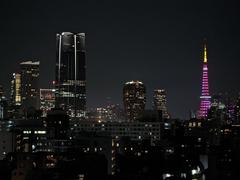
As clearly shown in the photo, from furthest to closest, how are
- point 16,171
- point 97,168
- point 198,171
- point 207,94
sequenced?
point 207,94, point 97,168, point 198,171, point 16,171

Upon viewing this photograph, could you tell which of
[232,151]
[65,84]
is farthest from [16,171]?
[65,84]

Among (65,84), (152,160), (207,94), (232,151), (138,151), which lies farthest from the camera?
(65,84)

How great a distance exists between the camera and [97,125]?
50.0 meters

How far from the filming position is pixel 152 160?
26906 mm

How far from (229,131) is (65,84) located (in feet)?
162

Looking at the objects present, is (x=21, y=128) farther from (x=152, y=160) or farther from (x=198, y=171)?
(x=198, y=171)

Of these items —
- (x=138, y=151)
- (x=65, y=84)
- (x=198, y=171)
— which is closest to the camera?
(x=198, y=171)

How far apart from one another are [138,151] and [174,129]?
42.3 ft

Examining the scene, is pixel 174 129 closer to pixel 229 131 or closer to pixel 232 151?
pixel 229 131

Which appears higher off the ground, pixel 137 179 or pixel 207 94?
pixel 207 94

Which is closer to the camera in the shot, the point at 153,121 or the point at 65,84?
the point at 153,121

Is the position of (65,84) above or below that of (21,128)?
above

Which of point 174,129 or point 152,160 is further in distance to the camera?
point 174,129

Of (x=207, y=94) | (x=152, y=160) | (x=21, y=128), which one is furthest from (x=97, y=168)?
(x=207, y=94)
